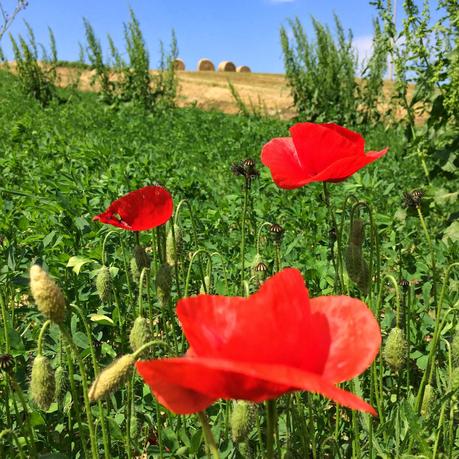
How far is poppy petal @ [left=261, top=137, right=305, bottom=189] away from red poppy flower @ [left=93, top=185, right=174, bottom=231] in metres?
0.26

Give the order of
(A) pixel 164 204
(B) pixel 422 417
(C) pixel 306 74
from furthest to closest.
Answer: (C) pixel 306 74
(B) pixel 422 417
(A) pixel 164 204

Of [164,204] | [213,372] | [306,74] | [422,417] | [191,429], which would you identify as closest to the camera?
[213,372]

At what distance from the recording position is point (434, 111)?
4.23 meters

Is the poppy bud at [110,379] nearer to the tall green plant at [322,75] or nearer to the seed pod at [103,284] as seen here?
the seed pod at [103,284]

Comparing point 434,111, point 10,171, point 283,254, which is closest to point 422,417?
point 283,254

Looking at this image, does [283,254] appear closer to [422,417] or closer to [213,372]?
[422,417]

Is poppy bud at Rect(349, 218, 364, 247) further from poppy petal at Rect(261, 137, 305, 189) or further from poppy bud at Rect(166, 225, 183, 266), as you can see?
poppy bud at Rect(166, 225, 183, 266)

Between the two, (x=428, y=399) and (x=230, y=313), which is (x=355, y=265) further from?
(x=230, y=313)

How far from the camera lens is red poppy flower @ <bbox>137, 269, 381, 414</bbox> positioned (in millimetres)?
636

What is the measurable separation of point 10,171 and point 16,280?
2816mm

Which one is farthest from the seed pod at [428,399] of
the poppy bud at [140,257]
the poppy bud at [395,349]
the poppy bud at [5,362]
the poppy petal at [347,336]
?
the poppy bud at [5,362]

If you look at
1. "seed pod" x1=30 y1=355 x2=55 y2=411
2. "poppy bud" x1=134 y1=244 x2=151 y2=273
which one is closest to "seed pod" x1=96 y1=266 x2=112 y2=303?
"poppy bud" x1=134 y1=244 x2=151 y2=273

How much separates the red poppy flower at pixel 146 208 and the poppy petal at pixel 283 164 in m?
0.26

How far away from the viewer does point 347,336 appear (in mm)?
725
